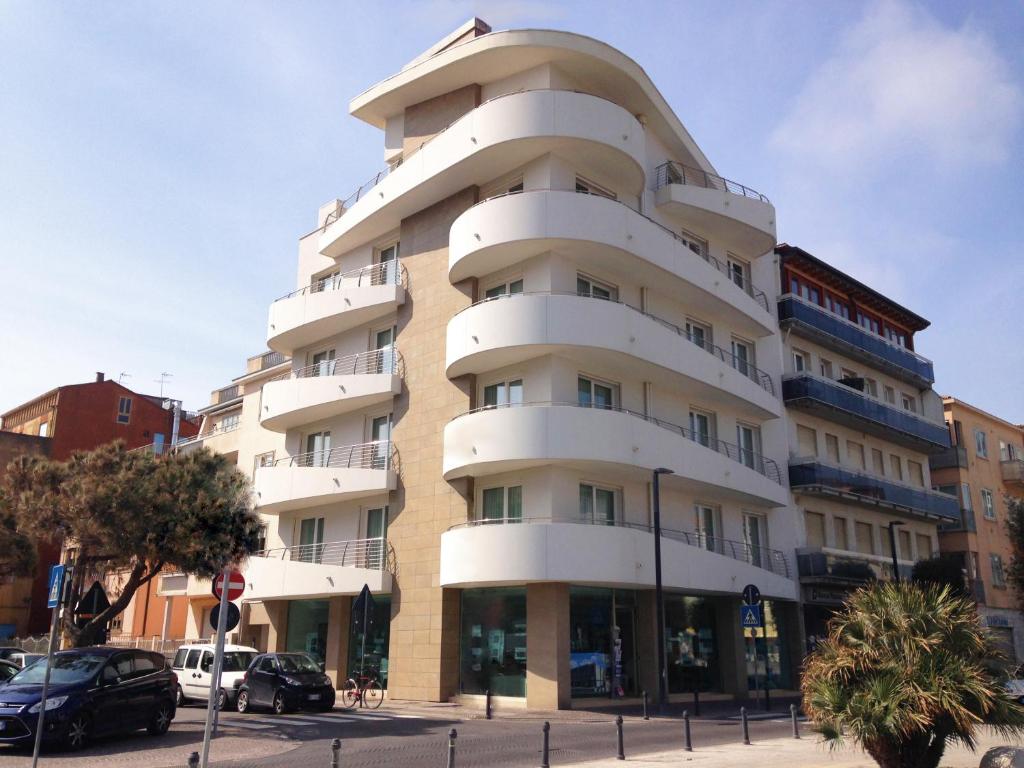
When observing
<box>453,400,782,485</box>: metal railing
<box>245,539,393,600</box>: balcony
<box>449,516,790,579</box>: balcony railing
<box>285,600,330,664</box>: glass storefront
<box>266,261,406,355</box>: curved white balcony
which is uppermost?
<box>266,261,406,355</box>: curved white balcony

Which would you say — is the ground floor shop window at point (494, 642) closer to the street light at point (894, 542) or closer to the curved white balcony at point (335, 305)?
the curved white balcony at point (335, 305)

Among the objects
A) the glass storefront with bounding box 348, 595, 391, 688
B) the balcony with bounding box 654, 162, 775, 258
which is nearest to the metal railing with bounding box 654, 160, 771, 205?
the balcony with bounding box 654, 162, 775, 258

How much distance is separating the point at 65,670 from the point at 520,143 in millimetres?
18982

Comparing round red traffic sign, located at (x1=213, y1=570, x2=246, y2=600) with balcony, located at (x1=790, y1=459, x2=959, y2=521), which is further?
balcony, located at (x1=790, y1=459, x2=959, y2=521)

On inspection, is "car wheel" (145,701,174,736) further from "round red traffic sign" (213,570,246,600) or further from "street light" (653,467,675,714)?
"street light" (653,467,675,714)

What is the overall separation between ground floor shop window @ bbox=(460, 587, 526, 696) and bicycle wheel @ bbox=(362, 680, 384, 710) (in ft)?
8.66

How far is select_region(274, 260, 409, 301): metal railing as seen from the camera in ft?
108

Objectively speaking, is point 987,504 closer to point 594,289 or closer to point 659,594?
point 594,289

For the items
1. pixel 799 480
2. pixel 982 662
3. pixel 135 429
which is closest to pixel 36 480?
pixel 982 662

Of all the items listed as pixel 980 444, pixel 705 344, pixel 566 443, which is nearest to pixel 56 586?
pixel 566 443

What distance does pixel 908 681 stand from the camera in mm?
11859

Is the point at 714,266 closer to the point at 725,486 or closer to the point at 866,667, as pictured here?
the point at 725,486

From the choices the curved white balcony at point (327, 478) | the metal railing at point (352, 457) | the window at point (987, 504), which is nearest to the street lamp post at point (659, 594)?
the curved white balcony at point (327, 478)

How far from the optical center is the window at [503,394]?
2806 centimetres
